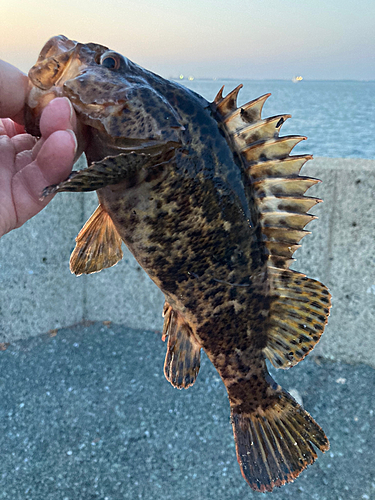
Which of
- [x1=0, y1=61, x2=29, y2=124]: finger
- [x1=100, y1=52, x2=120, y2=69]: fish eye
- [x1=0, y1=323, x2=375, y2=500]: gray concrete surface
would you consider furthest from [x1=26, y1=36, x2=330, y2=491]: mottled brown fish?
[x1=0, y1=323, x2=375, y2=500]: gray concrete surface

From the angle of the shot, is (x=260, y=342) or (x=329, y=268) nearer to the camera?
(x=260, y=342)

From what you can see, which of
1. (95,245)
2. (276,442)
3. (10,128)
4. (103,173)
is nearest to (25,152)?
(10,128)

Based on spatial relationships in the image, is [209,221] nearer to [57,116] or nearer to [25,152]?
[57,116]

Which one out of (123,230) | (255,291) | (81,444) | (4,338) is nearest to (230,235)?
(255,291)

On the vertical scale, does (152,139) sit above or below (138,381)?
above

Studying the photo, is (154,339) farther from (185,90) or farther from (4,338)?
(185,90)

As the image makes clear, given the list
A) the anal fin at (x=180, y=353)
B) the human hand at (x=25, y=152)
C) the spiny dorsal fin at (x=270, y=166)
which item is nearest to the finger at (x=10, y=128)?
the human hand at (x=25, y=152)

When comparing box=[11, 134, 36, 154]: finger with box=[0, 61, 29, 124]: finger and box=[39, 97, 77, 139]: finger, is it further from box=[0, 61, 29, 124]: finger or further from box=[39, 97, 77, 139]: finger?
box=[39, 97, 77, 139]: finger
